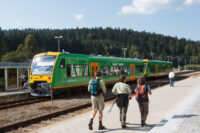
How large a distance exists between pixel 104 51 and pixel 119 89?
16292cm

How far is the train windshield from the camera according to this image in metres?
15.5

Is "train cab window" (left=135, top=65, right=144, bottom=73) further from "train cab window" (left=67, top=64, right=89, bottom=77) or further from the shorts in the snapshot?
the shorts

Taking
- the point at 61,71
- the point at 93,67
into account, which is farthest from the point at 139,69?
the point at 61,71

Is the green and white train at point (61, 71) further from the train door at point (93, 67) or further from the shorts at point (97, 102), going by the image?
the shorts at point (97, 102)

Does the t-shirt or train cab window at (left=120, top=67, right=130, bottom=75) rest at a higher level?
the t-shirt

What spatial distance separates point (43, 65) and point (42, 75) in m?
0.77

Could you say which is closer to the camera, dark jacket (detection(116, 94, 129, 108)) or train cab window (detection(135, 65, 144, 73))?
dark jacket (detection(116, 94, 129, 108))

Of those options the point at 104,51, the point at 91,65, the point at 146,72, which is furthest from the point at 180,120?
the point at 104,51

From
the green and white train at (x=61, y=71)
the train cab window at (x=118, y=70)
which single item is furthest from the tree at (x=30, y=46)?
the green and white train at (x=61, y=71)

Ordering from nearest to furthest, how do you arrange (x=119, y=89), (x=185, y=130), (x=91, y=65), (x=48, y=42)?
(x=185, y=130), (x=119, y=89), (x=91, y=65), (x=48, y=42)

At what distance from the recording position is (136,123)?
8008 mm

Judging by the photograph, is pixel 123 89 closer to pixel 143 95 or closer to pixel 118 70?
pixel 143 95

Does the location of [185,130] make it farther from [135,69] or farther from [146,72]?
[146,72]

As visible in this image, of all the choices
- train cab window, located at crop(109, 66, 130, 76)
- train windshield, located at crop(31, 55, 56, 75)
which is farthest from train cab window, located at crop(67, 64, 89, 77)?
train cab window, located at crop(109, 66, 130, 76)
